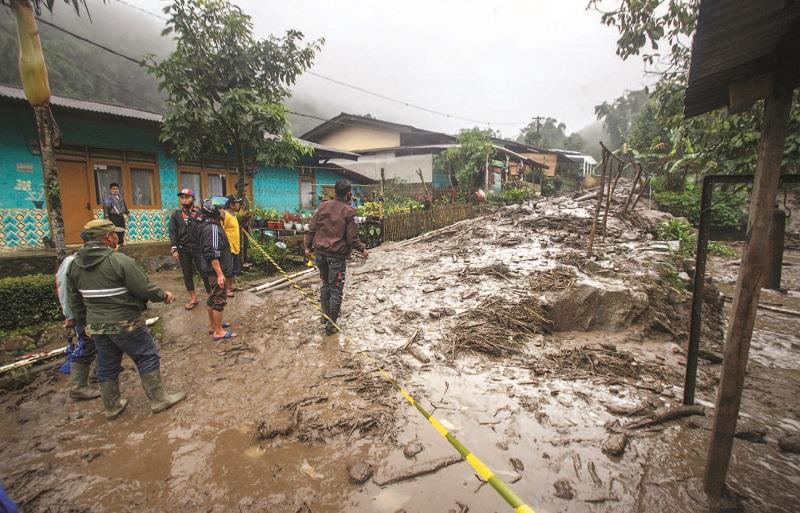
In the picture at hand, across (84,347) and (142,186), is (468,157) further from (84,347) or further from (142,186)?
(84,347)

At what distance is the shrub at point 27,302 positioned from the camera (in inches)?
216

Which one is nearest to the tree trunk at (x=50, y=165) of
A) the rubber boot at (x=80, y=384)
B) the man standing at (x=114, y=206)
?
the rubber boot at (x=80, y=384)

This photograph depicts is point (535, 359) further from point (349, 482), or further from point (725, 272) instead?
point (725, 272)

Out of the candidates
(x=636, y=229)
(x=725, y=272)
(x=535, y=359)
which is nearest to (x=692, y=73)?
(x=535, y=359)

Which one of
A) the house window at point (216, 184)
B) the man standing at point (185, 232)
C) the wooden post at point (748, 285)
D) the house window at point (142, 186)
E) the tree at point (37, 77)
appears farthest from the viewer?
the house window at point (216, 184)

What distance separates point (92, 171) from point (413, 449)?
1196 cm

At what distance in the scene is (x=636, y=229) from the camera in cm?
1141

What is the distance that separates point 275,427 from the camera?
3.25 metres

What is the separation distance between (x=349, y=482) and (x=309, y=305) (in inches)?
167

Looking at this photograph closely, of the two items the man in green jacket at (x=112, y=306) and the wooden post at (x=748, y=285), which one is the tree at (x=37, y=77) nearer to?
the man in green jacket at (x=112, y=306)

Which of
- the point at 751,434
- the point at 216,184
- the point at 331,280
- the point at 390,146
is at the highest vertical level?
the point at 390,146

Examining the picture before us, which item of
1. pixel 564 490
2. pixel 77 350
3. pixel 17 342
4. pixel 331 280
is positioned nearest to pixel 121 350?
pixel 77 350

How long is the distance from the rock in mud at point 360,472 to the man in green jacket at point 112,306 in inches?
84.5

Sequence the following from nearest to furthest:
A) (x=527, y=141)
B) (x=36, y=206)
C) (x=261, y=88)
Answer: (x=261, y=88) < (x=36, y=206) < (x=527, y=141)
